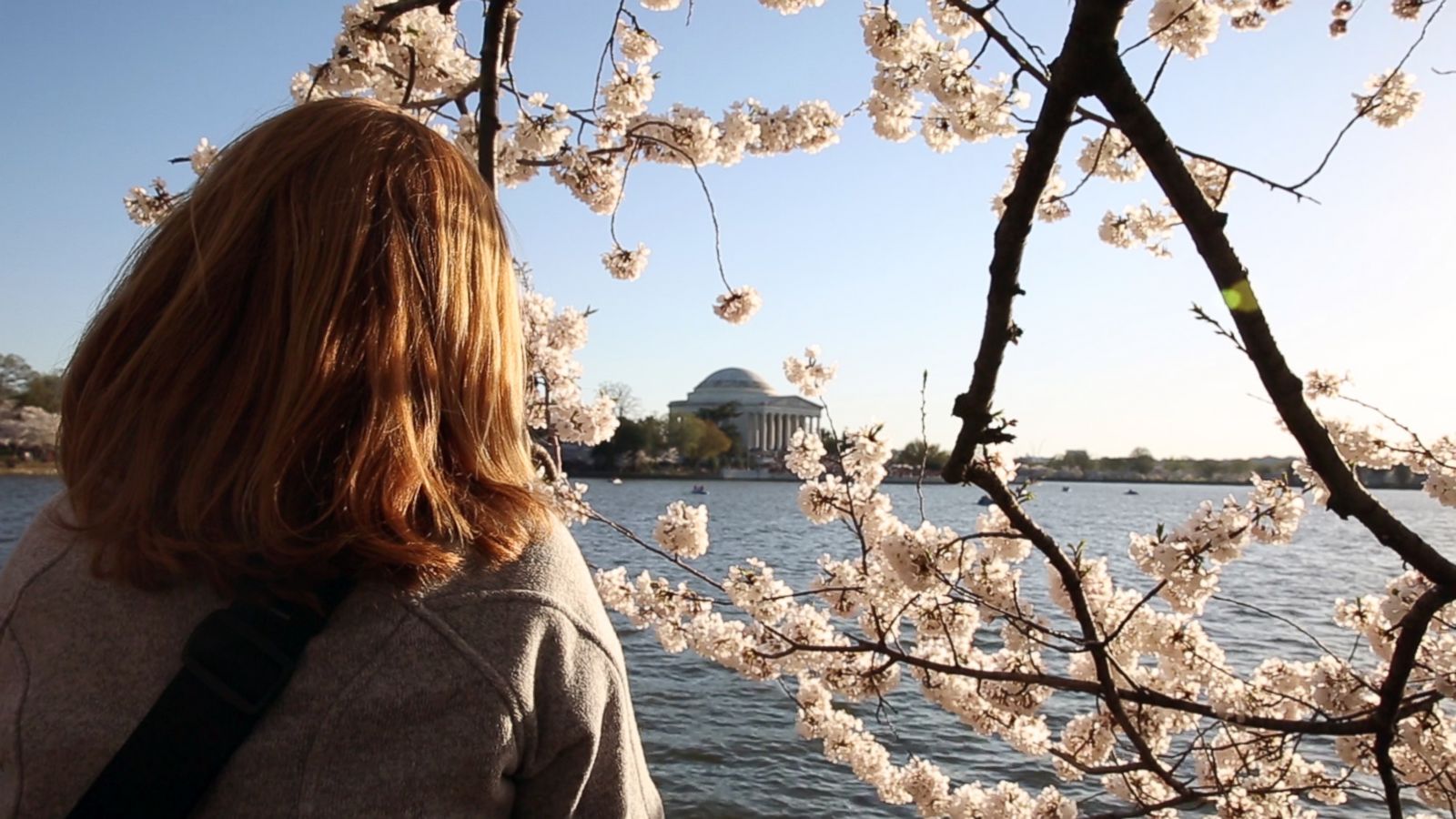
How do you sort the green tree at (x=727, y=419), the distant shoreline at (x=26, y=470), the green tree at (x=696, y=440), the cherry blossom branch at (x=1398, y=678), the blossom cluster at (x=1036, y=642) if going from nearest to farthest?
the cherry blossom branch at (x=1398, y=678), the blossom cluster at (x=1036, y=642), the distant shoreline at (x=26, y=470), the green tree at (x=696, y=440), the green tree at (x=727, y=419)

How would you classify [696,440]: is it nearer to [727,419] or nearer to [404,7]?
[727,419]

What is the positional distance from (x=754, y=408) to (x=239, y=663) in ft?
257

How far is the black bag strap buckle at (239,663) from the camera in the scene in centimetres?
93

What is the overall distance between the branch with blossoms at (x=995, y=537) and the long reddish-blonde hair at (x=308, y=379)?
4.32ft

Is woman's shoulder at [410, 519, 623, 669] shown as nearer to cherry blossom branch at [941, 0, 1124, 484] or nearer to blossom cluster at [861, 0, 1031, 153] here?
cherry blossom branch at [941, 0, 1124, 484]

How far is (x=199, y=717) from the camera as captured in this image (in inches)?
36.8

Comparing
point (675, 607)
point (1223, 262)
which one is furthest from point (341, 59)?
point (1223, 262)

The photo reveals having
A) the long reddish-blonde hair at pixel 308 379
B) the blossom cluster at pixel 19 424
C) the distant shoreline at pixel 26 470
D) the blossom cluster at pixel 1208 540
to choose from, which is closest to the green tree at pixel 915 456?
the blossom cluster at pixel 1208 540

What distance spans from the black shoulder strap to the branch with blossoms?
162cm

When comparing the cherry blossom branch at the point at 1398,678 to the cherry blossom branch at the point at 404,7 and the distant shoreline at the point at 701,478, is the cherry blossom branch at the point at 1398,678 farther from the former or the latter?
the distant shoreline at the point at 701,478

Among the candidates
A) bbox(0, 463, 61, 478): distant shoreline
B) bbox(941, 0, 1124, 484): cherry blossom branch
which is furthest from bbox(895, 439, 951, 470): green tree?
bbox(0, 463, 61, 478): distant shoreline

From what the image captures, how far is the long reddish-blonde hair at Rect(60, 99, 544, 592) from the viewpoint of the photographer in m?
1.02

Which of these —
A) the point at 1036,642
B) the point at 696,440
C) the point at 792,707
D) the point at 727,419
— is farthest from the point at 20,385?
the point at 1036,642

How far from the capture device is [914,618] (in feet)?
13.7
